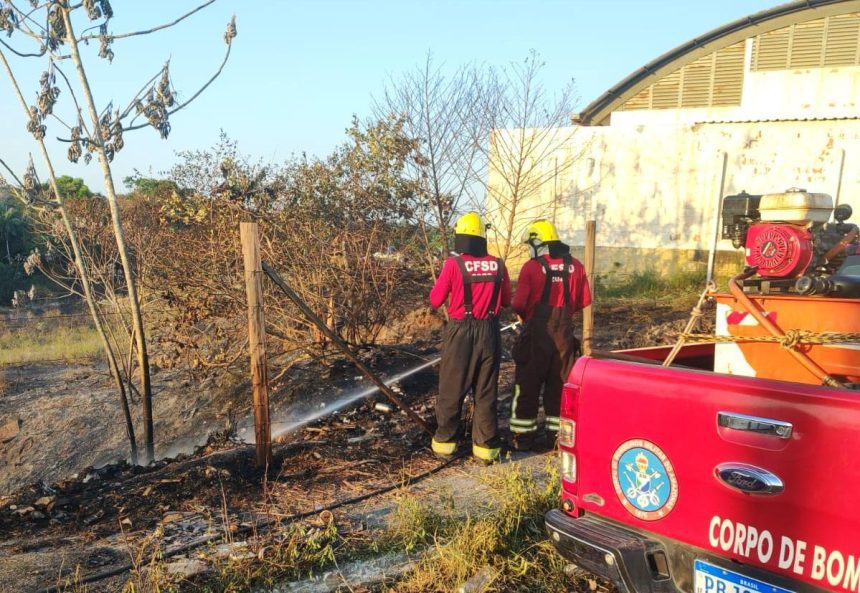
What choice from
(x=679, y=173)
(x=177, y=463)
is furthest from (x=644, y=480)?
(x=679, y=173)

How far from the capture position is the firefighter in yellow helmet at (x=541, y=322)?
18.2 ft

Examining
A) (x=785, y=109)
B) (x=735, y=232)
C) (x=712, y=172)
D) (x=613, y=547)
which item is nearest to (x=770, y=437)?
(x=613, y=547)

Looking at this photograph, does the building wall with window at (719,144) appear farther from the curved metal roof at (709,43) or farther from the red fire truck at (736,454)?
the red fire truck at (736,454)

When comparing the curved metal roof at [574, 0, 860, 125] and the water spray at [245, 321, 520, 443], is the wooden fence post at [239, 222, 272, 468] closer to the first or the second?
the water spray at [245, 321, 520, 443]

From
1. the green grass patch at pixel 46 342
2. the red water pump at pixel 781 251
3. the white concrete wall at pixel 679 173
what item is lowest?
the green grass patch at pixel 46 342

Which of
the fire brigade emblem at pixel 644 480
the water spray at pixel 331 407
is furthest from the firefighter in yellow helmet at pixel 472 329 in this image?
the fire brigade emblem at pixel 644 480

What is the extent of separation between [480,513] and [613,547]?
1.78 meters

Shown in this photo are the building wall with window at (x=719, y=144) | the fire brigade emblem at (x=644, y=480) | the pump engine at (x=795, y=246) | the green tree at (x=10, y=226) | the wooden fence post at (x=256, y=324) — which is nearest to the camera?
A: the fire brigade emblem at (x=644, y=480)

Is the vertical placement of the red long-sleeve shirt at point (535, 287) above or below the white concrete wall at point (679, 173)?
A: below

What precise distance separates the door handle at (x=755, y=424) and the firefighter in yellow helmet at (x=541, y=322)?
3.34 metres

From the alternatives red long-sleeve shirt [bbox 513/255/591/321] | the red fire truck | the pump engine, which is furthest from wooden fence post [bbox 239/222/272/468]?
the pump engine

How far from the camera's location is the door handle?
2.03 metres

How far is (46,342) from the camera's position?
48.0 feet

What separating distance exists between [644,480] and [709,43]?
16743 mm
